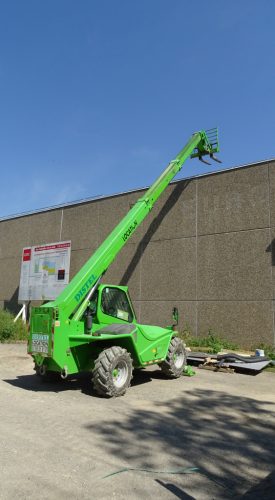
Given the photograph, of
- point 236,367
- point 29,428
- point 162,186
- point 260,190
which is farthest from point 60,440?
point 260,190

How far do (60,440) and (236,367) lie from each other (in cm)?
707

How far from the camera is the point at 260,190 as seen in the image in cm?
1509

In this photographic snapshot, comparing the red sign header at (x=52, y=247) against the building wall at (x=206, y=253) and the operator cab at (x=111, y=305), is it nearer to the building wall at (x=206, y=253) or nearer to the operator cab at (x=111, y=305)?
the building wall at (x=206, y=253)

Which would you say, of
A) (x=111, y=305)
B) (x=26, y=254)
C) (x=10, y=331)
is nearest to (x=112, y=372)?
(x=111, y=305)

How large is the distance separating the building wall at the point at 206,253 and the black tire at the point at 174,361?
4.60m

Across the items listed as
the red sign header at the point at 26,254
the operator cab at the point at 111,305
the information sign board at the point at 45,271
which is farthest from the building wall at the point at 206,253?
the operator cab at the point at 111,305

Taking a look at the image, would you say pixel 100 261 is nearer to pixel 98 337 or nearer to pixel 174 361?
pixel 98 337

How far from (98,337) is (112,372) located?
71cm

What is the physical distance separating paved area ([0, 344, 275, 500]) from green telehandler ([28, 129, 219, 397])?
54 cm

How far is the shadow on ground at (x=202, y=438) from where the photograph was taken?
15.4 feet

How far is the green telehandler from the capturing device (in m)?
8.12

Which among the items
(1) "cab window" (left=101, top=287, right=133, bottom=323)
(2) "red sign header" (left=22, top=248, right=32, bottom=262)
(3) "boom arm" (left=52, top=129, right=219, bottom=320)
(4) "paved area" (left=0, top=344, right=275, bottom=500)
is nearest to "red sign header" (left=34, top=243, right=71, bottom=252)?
(2) "red sign header" (left=22, top=248, right=32, bottom=262)

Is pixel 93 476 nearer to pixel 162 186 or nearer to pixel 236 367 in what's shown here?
pixel 236 367

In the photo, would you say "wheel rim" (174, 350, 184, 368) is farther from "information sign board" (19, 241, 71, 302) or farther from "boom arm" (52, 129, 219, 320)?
"information sign board" (19, 241, 71, 302)
